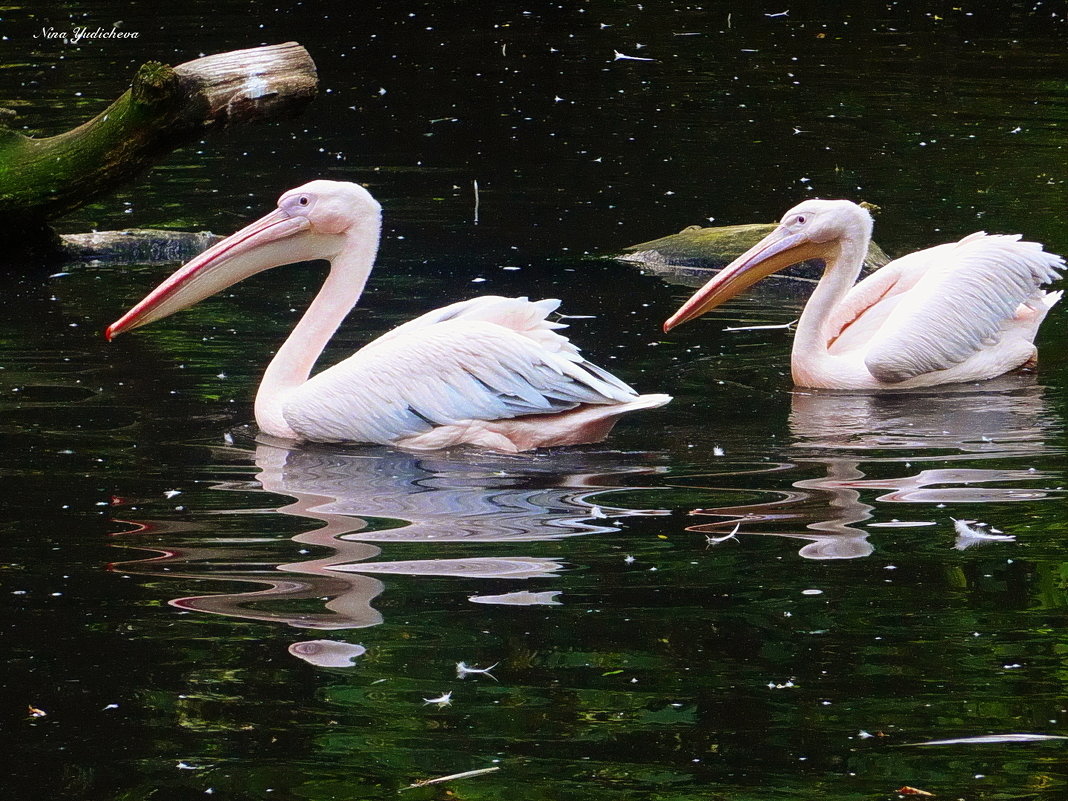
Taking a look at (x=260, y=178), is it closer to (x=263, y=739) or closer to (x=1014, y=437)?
(x=1014, y=437)

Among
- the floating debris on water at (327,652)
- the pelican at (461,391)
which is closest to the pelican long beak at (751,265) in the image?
the pelican at (461,391)

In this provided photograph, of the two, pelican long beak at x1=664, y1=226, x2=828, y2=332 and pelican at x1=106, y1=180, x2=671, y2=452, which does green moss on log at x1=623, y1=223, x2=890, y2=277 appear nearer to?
pelican long beak at x1=664, y1=226, x2=828, y2=332

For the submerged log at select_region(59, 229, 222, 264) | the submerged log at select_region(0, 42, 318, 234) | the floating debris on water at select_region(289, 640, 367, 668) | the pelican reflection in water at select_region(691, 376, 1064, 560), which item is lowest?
the pelican reflection in water at select_region(691, 376, 1064, 560)

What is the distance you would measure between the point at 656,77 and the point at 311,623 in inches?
379

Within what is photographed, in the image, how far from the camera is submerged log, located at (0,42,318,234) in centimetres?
663

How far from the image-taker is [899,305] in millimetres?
6270

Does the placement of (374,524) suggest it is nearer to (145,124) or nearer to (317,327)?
(317,327)

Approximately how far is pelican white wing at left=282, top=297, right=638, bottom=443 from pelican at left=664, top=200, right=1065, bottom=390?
1.06 meters

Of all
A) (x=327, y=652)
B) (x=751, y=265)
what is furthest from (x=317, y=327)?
(x=327, y=652)

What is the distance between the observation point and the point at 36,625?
3695mm

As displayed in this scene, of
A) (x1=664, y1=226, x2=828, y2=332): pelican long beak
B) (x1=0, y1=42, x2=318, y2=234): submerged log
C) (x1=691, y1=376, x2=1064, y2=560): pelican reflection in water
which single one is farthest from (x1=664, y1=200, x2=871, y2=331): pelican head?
(x1=0, y1=42, x2=318, y2=234): submerged log

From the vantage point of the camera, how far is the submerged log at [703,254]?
25.8 feet

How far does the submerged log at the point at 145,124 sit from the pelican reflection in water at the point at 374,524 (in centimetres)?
196

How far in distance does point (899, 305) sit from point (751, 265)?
1.98ft
